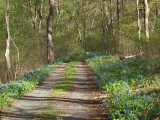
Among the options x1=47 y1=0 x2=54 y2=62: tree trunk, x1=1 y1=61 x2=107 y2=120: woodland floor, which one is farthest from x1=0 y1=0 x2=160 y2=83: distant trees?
x1=1 y1=61 x2=107 y2=120: woodland floor

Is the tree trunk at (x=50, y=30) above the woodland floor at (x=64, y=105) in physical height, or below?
above

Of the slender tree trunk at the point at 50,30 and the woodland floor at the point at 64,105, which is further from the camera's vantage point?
the slender tree trunk at the point at 50,30

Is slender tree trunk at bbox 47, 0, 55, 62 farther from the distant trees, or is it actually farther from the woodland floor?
the woodland floor

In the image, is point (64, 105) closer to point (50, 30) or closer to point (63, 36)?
point (50, 30)

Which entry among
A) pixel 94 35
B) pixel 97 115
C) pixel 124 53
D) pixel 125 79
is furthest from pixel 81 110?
pixel 94 35

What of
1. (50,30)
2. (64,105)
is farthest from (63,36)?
(64,105)

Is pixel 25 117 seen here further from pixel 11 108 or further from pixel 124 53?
pixel 124 53

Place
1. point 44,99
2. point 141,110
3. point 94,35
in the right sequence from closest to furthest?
1. point 141,110
2. point 44,99
3. point 94,35

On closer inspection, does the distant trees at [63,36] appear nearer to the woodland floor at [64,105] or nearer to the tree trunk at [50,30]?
the tree trunk at [50,30]

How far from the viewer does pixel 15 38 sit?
2230 cm

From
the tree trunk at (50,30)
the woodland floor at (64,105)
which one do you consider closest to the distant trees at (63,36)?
the tree trunk at (50,30)

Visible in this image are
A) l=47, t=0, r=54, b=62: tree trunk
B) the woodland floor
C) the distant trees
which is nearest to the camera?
the woodland floor

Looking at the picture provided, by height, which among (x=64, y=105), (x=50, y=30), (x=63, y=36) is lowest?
(x=64, y=105)

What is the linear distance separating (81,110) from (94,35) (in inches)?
1480
